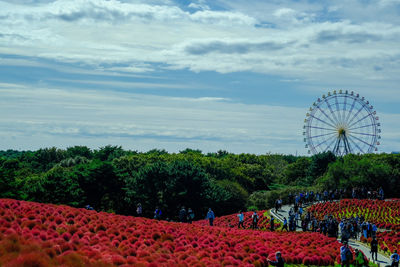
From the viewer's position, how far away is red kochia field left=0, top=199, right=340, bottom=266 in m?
13.4

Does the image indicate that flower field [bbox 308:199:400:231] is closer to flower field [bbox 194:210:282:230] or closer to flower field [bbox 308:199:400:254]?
flower field [bbox 308:199:400:254]

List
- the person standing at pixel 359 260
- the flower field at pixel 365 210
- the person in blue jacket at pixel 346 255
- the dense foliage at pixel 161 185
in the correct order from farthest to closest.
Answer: the dense foliage at pixel 161 185
the flower field at pixel 365 210
the person standing at pixel 359 260
the person in blue jacket at pixel 346 255

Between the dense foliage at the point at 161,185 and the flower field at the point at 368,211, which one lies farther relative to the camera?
the dense foliage at the point at 161,185

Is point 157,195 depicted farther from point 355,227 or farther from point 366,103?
point 366,103

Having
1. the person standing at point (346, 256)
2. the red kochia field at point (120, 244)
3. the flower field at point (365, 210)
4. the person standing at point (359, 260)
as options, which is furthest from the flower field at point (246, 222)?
the person standing at point (346, 256)

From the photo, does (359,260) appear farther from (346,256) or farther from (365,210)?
(365,210)

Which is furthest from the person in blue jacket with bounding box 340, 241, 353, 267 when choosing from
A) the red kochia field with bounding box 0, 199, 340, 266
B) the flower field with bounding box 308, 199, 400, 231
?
the flower field with bounding box 308, 199, 400, 231

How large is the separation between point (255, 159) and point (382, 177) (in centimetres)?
5192

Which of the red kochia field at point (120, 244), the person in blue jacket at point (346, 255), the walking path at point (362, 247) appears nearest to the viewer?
the red kochia field at point (120, 244)

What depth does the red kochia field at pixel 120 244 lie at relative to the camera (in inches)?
526

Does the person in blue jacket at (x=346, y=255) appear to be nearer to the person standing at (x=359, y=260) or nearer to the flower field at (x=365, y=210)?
the person standing at (x=359, y=260)

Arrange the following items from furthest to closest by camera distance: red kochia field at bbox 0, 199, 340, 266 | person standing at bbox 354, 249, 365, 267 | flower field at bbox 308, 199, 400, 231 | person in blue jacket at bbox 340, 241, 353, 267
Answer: flower field at bbox 308, 199, 400, 231, person standing at bbox 354, 249, 365, 267, person in blue jacket at bbox 340, 241, 353, 267, red kochia field at bbox 0, 199, 340, 266

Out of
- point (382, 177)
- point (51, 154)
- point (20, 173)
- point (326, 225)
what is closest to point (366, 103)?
point (382, 177)

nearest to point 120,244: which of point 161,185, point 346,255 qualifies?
point 346,255
